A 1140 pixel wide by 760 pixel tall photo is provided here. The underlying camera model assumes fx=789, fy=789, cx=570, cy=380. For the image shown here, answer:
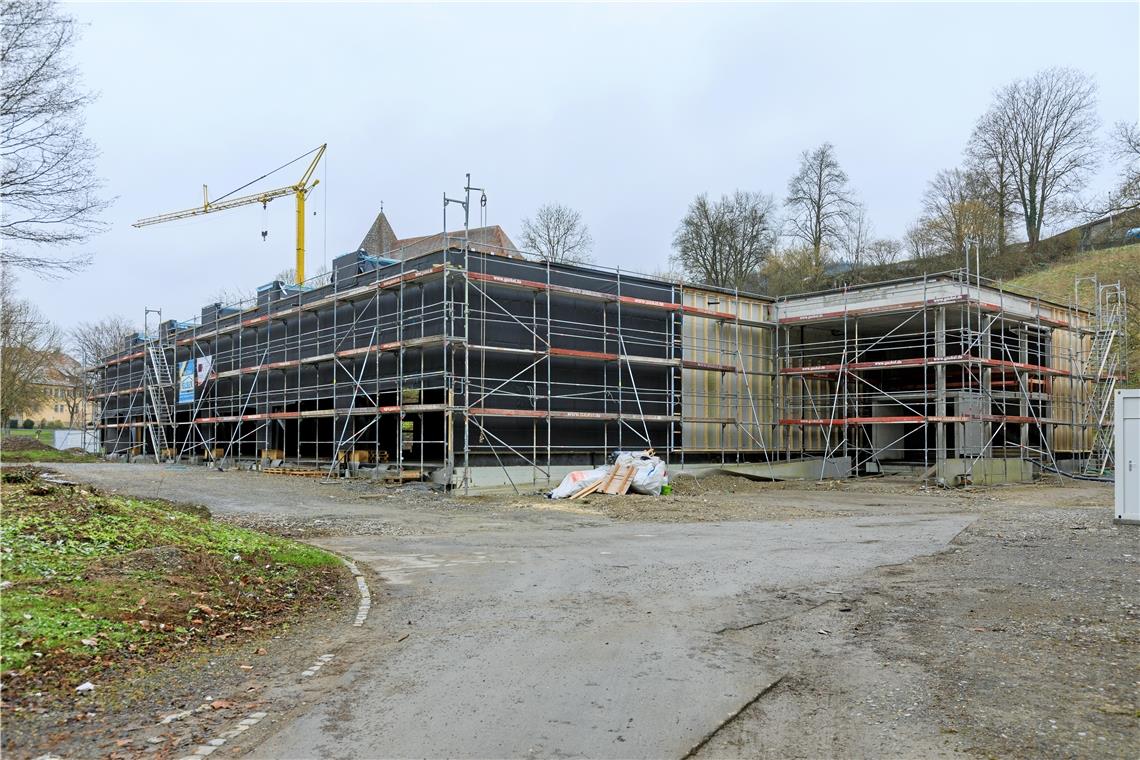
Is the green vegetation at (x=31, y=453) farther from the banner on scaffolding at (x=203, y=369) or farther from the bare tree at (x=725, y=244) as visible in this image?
the bare tree at (x=725, y=244)

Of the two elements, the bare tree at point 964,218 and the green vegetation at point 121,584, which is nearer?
the green vegetation at point 121,584

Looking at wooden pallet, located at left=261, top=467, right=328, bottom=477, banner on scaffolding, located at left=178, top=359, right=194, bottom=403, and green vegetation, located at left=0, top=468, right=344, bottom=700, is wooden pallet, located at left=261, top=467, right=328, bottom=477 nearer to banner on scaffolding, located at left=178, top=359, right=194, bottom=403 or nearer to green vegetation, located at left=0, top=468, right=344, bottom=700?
banner on scaffolding, located at left=178, top=359, right=194, bottom=403

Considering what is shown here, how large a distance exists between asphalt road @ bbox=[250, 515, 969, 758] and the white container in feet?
14.8

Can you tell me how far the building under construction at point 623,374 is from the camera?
2320 centimetres

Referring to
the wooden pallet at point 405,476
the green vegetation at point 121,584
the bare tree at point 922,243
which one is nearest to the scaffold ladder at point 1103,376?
the bare tree at point 922,243

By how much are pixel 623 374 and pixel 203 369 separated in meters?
22.3

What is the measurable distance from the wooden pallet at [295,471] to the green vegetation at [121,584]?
636 inches

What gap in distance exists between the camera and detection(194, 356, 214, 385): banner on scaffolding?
3710 cm

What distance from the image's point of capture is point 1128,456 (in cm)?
1423

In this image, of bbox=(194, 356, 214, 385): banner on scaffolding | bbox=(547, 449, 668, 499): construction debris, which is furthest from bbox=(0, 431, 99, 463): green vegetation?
bbox=(547, 449, 668, 499): construction debris

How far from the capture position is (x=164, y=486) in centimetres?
2316

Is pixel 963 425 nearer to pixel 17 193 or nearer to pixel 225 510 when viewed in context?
pixel 225 510

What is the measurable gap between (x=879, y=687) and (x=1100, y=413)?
31786mm

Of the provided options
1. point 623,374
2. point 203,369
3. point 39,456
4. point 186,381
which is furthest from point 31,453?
point 623,374
